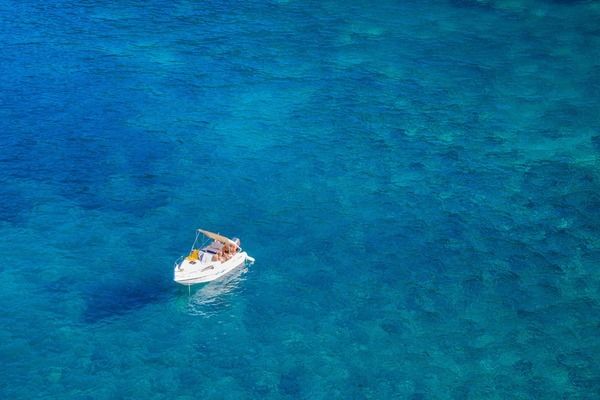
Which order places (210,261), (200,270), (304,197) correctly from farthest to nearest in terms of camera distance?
1. (304,197)
2. (210,261)
3. (200,270)

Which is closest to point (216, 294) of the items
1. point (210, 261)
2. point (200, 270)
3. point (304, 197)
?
point (200, 270)

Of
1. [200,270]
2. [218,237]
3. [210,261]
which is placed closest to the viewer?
[200,270]

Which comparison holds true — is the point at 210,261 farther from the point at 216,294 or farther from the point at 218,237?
the point at 216,294

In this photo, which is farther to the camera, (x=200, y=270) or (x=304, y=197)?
(x=304, y=197)

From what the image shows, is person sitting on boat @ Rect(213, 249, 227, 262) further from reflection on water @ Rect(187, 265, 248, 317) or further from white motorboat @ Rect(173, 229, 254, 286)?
reflection on water @ Rect(187, 265, 248, 317)

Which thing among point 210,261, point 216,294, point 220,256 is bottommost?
point 216,294

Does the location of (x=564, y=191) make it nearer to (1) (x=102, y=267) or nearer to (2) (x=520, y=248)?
(2) (x=520, y=248)

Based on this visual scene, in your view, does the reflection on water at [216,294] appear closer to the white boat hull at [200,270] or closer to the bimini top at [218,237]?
the white boat hull at [200,270]
